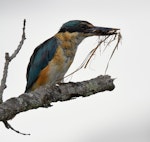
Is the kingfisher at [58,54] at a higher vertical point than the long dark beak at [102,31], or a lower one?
lower

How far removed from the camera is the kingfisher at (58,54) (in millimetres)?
6426

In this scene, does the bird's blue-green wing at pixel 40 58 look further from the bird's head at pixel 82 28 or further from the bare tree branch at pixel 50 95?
the bare tree branch at pixel 50 95

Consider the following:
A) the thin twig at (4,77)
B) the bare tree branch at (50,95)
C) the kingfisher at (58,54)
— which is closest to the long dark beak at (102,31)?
the kingfisher at (58,54)

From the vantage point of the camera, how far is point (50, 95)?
15.1 ft

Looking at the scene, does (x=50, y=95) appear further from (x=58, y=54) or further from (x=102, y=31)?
(x=58, y=54)

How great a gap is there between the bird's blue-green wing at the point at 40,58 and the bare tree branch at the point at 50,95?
1712mm

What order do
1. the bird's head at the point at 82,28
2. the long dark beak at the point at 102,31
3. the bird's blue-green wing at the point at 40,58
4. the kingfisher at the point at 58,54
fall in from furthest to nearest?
1. the bird's blue-green wing at the point at 40,58
2. the kingfisher at the point at 58,54
3. the bird's head at the point at 82,28
4. the long dark beak at the point at 102,31

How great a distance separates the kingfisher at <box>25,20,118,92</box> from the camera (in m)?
6.43

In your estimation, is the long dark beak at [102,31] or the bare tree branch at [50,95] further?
the long dark beak at [102,31]

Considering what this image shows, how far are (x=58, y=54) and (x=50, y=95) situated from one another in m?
1.94

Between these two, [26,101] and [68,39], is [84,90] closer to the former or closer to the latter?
[26,101]

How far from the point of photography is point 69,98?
4.78 metres

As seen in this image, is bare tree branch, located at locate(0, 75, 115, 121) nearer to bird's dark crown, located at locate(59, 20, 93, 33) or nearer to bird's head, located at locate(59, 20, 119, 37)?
bird's head, located at locate(59, 20, 119, 37)

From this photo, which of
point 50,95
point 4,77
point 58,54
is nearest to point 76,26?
point 58,54
